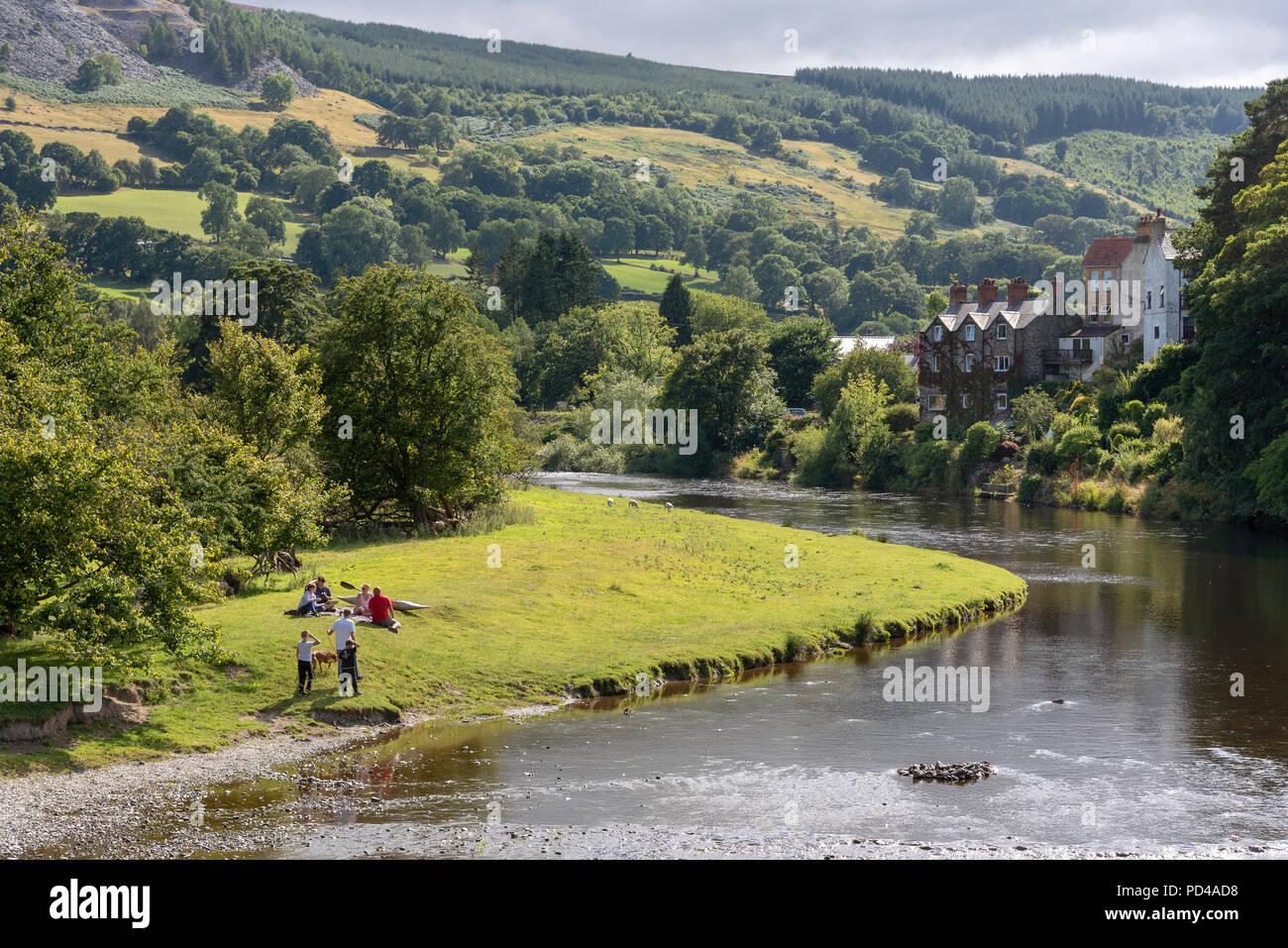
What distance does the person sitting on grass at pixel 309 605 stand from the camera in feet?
116

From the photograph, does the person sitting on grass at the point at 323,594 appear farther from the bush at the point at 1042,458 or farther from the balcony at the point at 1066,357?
the balcony at the point at 1066,357

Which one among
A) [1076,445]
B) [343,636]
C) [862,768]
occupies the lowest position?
[862,768]

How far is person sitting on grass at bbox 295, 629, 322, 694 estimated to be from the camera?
1236 inches

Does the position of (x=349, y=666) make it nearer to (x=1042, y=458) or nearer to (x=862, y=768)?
(x=862, y=768)

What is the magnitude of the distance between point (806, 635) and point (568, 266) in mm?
153413

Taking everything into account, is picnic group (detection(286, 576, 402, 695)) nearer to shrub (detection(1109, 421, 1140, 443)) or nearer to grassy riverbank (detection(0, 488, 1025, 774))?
grassy riverbank (detection(0, 488, 1025, 774))

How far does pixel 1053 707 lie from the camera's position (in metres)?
34.4

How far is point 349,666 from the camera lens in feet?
105

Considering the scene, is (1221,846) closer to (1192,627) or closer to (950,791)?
(950,791)

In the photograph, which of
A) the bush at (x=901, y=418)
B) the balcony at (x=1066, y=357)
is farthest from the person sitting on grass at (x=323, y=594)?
the balcony at (x=1066, y=357)

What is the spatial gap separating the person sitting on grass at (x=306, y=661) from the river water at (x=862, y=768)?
9.14ft

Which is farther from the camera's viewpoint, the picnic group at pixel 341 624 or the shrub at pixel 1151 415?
the shrub at pixel 1151 415

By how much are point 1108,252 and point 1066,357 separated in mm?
26986

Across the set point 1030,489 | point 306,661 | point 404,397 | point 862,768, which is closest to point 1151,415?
point 1030,489
